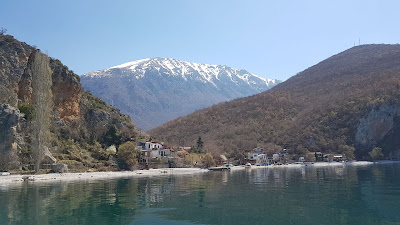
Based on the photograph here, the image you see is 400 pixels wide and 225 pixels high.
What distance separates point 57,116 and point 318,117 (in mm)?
95786

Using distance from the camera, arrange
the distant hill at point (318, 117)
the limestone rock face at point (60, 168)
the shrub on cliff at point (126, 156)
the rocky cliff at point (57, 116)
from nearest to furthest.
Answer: the rocky cliff at point (57, 116), the limestone rock face at point (60, 168), the shrub on cliff at point (126, 156), the distant hill at point (318, 117)

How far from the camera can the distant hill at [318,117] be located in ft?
361

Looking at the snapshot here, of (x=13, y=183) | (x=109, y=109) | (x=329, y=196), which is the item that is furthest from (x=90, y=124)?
(x=329, y=196)

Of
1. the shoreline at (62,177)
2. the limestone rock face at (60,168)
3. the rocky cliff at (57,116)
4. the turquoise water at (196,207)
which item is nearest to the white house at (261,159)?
the rocky cliff at (57,116)

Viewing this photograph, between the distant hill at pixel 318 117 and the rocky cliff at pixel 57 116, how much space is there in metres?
50.5

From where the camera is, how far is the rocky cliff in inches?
1722

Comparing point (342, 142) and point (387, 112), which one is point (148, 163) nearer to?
point (342, 142)

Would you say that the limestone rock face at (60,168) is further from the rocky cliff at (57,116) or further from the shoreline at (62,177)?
the rocky cliff at (57,116)

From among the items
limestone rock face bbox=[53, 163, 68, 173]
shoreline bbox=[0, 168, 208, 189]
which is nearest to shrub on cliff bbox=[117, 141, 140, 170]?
shoreline bbox=[0, 168, 208, 189]

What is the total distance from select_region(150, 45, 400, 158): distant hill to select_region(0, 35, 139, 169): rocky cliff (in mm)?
50490

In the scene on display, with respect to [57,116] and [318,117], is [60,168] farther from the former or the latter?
[318,117]

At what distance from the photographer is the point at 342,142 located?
364ft

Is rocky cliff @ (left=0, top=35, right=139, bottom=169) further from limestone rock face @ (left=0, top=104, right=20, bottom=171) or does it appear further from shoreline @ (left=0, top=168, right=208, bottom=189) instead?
shoreline @ (left=0, top=168, right=208, bottom=189)

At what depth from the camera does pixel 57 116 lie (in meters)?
56.8
